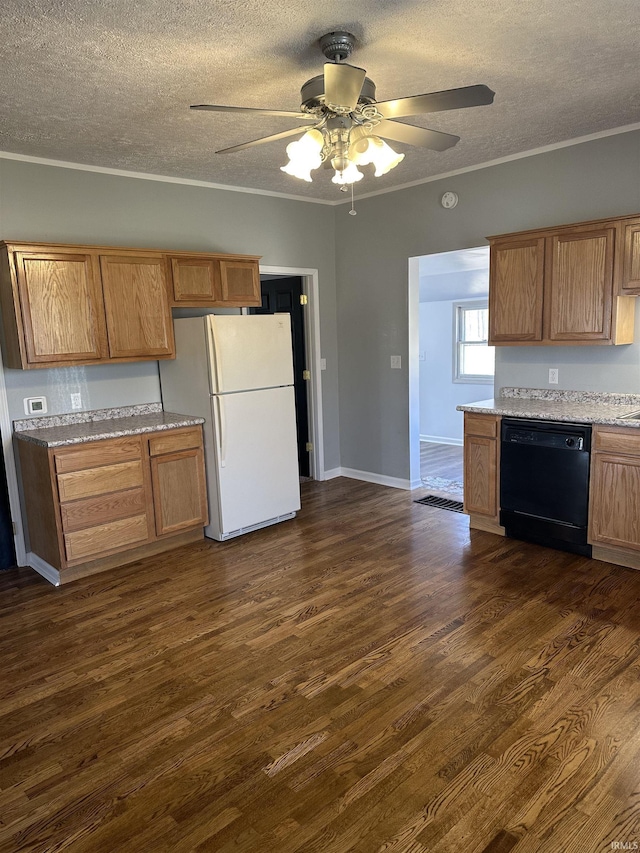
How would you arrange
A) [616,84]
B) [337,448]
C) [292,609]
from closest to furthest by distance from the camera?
[616,84] → [292,609] → [337,448]

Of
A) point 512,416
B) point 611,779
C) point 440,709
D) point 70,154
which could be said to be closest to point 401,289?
point 512,416

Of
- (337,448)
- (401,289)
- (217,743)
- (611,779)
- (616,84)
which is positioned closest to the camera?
(611,779)

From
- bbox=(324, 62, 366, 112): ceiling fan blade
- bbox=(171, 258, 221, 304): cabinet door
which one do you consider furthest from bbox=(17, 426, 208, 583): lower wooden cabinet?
bbox=(324, 62, 366, 112): ceiling fan blade

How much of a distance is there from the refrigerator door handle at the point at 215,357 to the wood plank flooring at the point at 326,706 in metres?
1.17

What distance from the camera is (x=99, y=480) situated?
3.55 m

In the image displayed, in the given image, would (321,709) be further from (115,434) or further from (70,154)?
(70,154)

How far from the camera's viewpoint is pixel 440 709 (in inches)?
88.0

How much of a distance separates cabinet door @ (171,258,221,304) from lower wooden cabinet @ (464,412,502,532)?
2062 mm

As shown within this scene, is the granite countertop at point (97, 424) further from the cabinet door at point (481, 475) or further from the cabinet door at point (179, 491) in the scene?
the cabinet door at point (481, 475)

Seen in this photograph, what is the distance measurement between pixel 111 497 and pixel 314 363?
249 cm

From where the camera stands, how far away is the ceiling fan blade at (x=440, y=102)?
77.8 inches

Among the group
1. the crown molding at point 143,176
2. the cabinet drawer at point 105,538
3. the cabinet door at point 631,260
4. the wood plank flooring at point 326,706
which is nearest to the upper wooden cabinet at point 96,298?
the crown molding at point 143,176

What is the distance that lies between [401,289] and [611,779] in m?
3.96

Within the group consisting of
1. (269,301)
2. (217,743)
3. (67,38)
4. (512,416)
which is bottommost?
(217,743)
